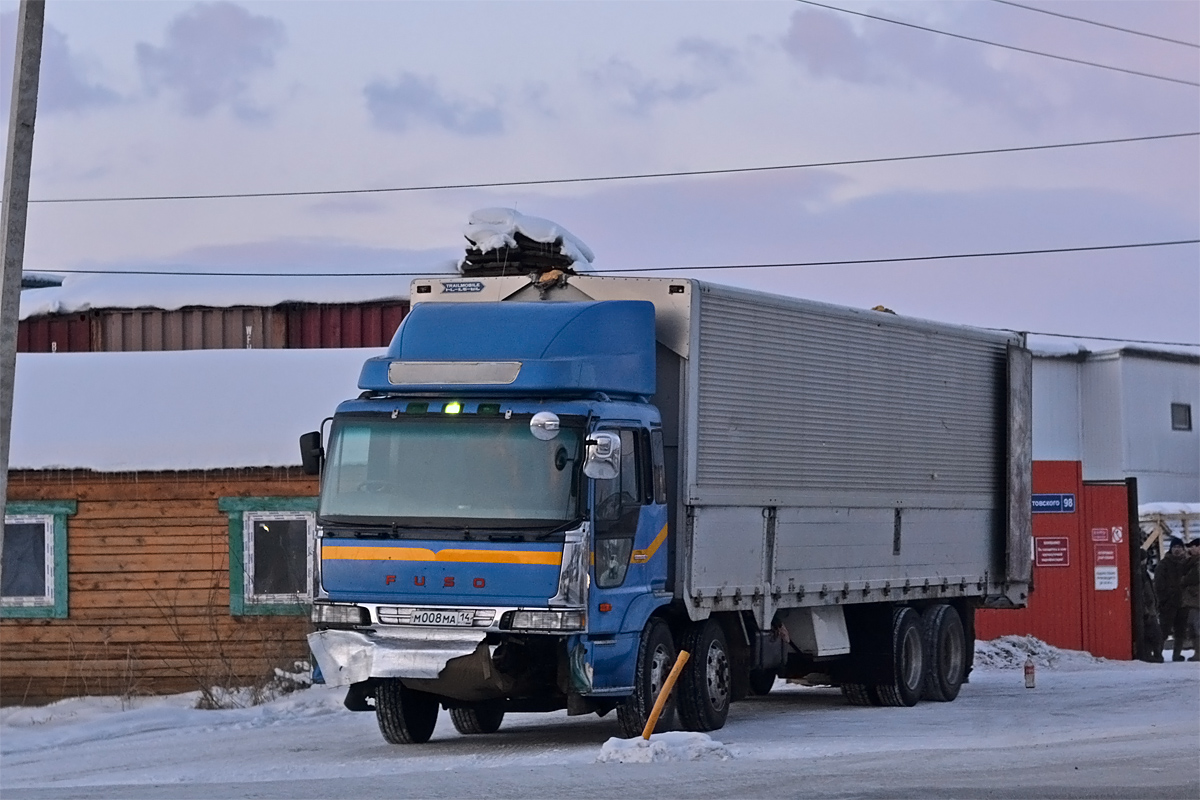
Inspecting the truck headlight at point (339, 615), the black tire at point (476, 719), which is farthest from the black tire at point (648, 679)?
the truck headlight at point (339, 615)

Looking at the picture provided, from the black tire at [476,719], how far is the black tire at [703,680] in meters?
1.78

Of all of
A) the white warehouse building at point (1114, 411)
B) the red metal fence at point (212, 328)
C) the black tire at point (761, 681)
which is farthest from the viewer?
the white warehouse building at point (1114, 411)

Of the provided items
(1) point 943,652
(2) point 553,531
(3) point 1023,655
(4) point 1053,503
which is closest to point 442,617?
(2) point 553,531

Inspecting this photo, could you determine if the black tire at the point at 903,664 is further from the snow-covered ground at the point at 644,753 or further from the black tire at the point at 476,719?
the black tire at the point at 476,719

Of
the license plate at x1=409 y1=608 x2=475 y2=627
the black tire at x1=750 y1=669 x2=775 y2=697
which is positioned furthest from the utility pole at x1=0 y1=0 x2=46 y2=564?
the black tire at x1=750 y1=669 x2=775 y2=697

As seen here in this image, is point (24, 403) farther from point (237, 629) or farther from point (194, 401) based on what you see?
point (237, 629)

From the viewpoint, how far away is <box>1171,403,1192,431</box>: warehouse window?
45750 millimetres

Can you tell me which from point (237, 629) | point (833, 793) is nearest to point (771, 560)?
point (833, 793)

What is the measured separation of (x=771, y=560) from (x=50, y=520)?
9.58 meters

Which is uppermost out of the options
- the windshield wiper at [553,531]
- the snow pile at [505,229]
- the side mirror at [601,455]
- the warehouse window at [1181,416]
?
the snow pile at [505,229]

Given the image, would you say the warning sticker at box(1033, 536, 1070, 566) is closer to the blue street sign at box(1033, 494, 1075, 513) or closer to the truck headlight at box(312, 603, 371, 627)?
the blue street sign at box(1033, 494, 1075, 513)

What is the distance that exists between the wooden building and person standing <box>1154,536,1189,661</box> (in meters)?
12.7

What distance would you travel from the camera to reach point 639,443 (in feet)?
43.8

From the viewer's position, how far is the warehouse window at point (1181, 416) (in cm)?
4575
